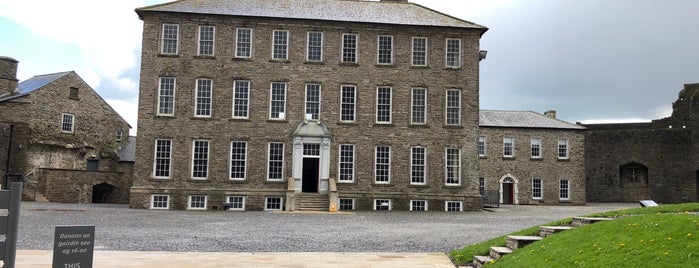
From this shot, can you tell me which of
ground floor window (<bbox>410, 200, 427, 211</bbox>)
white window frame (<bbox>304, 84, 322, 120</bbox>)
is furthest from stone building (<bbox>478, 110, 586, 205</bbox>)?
white window frame (<bbox>304, 84, 322, 120</bbox>)

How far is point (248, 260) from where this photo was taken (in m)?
11.3

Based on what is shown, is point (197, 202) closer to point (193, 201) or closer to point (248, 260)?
point (193, 201)

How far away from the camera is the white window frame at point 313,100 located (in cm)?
3170

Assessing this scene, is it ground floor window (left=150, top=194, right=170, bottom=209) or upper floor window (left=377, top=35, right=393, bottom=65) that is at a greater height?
upper floor window (left=377, top=35, right=393, bottom=65)

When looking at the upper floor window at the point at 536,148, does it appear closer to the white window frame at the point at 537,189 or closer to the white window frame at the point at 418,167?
the white window frame at the point at 537,189

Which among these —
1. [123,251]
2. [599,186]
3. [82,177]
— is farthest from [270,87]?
[599,186]

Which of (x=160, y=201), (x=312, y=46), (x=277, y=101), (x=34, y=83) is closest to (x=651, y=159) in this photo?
(x=312, y=46)

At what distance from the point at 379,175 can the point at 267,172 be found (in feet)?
19.7

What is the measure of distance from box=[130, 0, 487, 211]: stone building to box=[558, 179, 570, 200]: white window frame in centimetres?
1270

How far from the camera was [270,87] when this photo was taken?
31.6 meters

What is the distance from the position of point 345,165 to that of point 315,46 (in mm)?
6678

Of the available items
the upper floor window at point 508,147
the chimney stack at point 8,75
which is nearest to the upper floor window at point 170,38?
the chimney stack at point 8,75

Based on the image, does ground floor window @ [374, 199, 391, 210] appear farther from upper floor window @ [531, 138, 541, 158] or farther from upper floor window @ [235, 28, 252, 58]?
upper floor window @ [531, 138, 541, 158]

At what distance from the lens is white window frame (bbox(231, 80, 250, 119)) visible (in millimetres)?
31422
